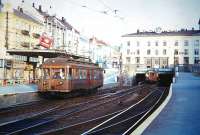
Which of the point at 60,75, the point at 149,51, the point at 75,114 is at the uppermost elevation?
the point at 149,51

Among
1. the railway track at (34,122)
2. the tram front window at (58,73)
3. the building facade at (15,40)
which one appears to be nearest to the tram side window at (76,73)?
the tram front window at (58,73)

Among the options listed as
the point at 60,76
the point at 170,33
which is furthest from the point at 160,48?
the point at 60,76

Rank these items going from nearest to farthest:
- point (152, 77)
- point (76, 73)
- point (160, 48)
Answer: point (76, 73), point (152, 77), point (160, 48)

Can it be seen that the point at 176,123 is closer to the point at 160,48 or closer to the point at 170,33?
the point at 160,48

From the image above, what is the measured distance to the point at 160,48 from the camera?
4146 inches

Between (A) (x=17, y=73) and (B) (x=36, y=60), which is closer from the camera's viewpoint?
(A) (x=17, y=73)

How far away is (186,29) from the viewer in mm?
109750

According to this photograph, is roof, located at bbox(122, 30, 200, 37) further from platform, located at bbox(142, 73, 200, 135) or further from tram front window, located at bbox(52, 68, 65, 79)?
platform, located at bbox(142, 73, 200, 135)

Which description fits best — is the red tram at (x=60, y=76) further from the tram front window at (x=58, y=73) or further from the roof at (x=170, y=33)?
the roof at (x=170, y=33)

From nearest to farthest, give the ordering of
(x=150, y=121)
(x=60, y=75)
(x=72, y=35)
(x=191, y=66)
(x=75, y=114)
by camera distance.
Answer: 1. (x=150, y=121)
2. (x=75, y=114)
3. (x=60, y=75)
4. (x=72, y=35)
5. (x=191, y=66)

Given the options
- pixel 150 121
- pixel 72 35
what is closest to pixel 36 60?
pixel 72 35

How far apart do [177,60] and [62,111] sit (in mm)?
87910

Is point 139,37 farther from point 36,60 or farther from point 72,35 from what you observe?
point 36,60

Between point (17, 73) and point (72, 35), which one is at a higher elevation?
point (72, 35)
